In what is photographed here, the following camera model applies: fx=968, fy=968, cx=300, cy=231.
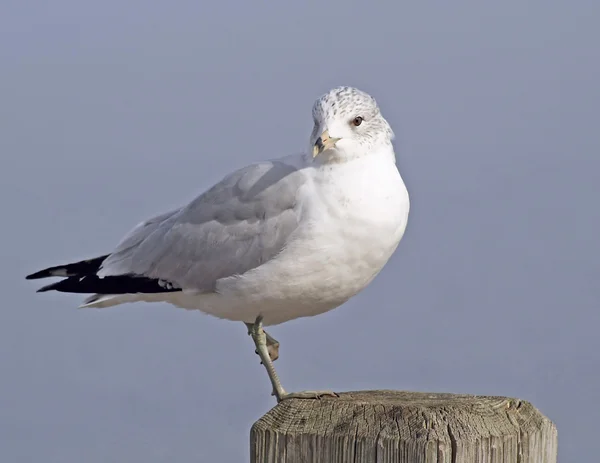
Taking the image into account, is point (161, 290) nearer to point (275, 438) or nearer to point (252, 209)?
point (252, 209)

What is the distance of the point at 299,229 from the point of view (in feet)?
17.4

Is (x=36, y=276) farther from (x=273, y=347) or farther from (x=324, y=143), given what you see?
(x=324, y=143)

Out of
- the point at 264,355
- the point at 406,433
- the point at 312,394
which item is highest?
the point at 264,355

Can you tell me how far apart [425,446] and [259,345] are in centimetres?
232

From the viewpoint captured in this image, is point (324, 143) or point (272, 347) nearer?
point (324, 143)

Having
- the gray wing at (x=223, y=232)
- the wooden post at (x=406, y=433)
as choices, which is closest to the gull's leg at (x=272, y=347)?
the gray wing at (x=223, y=232)

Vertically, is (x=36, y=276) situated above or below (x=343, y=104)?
below

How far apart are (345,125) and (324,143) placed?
0.70ft

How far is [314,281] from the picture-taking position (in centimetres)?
530

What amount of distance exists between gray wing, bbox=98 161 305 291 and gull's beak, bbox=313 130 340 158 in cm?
25

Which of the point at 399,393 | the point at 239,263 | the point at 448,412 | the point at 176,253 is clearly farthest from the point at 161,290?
the point at 448,412

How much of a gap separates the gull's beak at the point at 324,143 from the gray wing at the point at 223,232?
0.25 metres

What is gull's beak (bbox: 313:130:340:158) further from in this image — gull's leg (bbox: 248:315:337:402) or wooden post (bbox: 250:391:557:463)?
wooden post (bbox: 250:391:557:463)

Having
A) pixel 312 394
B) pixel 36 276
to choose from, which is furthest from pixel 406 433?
pixel 36 276
